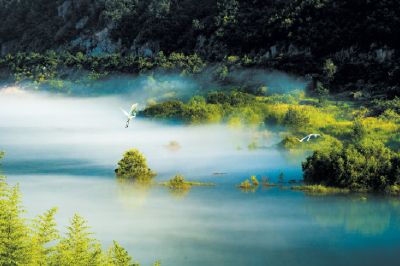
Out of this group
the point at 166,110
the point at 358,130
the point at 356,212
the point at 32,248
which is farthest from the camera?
the point at 166,110

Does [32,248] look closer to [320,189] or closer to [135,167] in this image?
[320,189]

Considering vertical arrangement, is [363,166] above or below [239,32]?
below

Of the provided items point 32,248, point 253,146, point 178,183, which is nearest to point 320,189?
point 178,183

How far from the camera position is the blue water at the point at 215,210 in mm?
29000

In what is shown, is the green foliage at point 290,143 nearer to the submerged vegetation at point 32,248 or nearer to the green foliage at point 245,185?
the green foliage at point 245,185

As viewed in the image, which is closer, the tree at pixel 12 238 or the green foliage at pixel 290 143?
the tree at pixel 12 238

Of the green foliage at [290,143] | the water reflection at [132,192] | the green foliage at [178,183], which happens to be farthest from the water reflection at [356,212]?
the green foliage at [290,143]

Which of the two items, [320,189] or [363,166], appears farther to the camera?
[320,189]

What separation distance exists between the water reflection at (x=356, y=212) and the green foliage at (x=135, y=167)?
13989 mm

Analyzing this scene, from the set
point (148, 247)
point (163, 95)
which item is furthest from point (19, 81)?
point (148, 247)

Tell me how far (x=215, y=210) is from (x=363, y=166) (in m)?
10.8

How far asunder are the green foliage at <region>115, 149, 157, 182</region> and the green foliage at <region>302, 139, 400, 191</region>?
14555 millimetres

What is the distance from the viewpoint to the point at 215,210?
37375 mm

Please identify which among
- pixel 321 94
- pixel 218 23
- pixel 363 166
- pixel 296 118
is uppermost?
pixel 218 23
